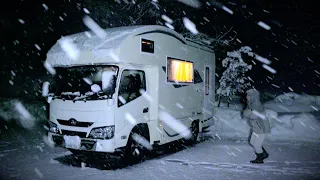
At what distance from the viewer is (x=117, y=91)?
6.84 metres

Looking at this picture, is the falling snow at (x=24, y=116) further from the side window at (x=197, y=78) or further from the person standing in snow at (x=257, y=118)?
the person standing in snow at (x=257, y=118)

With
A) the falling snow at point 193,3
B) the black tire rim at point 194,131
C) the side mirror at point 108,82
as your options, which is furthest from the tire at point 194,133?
the falling snow at point 193,3

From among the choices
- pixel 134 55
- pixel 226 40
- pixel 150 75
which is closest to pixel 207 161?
pixel 150 75

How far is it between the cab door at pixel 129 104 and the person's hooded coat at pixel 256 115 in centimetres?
267

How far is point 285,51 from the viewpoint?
24.4 metres

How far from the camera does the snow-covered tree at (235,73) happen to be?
2102 cm

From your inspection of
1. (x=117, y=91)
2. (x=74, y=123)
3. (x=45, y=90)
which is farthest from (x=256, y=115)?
(x=45, y=90)

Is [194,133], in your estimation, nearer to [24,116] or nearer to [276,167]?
[276,167]

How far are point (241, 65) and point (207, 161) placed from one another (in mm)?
14398

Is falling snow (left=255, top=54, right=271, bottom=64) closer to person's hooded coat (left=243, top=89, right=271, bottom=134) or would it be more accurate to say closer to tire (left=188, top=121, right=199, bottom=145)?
tire (left=188, top=121, right=199, bottom=145)

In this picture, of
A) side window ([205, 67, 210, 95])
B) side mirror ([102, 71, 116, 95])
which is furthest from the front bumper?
side window ([205, 67, 210, 95])

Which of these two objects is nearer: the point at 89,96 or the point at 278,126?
the point at 89,96

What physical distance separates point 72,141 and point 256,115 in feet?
14.9

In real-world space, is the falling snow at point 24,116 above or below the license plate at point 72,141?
below
